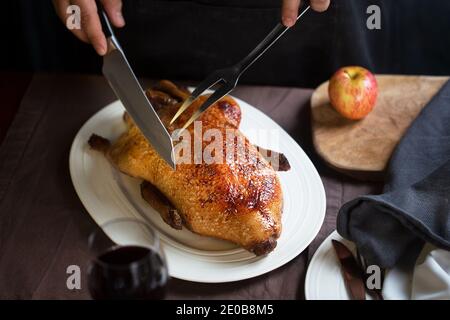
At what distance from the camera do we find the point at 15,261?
134 cm

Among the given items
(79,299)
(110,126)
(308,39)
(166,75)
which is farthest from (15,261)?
(308,39)

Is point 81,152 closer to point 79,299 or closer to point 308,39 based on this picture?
point 79,299

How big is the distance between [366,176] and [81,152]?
689 mm

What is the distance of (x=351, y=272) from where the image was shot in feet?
4.26

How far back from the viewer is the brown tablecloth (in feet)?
4.31

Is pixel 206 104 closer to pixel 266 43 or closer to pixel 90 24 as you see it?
pixel 266 43

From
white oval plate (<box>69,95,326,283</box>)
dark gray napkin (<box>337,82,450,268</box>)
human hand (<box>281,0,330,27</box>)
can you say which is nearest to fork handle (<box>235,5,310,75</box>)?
human hand (<box>281,0,330,27</box>)

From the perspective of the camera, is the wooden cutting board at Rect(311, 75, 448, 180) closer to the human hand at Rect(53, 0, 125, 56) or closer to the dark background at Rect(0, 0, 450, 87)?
the dark background at Rect(0, 0, 450, 87)

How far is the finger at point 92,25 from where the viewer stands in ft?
4.91

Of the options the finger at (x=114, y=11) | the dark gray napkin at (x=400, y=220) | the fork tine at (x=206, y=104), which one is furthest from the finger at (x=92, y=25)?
the dark gray napkin at (x=400, y=220)

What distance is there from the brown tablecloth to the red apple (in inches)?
4.2

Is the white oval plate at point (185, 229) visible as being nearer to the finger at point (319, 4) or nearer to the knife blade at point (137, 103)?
the knife blade at point (137, 103)

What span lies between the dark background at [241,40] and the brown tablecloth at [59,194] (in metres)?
0.13
